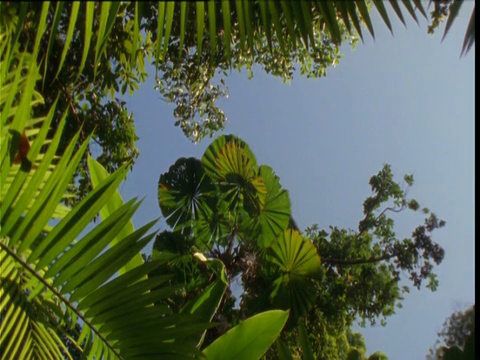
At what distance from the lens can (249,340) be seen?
1.30 meters

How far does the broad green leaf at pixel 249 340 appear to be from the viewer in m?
1.29

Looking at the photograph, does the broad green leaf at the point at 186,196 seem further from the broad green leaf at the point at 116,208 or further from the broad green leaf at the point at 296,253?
the broad green leaf at the point at 116,208

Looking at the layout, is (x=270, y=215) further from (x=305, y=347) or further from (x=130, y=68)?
(x=305, y=347)

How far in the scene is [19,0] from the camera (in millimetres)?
498

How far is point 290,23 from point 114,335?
1.91ft

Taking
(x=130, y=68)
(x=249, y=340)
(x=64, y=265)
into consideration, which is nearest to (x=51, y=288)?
(x=64, y=265)

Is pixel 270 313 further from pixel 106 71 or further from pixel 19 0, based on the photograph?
pixel 106 71

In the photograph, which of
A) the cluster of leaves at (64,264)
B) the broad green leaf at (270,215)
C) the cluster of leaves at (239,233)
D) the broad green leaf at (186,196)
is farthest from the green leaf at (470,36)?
the broad green leaf at (186,196)

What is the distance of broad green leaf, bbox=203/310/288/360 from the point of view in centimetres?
129

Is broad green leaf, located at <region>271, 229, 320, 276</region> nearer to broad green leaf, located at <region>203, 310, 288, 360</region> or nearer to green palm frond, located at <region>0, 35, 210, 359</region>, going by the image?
broad green leaf, located at <region>203, 310, 288, 360</region>

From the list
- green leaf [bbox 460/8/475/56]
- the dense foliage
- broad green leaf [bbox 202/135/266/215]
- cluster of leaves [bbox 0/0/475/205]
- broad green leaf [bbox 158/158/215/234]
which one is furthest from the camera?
broad green leaf [bbox 158/158/215/234]

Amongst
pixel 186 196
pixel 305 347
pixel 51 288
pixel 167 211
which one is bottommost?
pixel 51 288

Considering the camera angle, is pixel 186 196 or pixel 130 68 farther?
pixel 186 196

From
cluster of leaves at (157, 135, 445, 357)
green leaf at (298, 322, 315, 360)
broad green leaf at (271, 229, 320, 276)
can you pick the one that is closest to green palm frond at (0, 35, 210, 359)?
green leaf at (298, 322, 315, 360)
